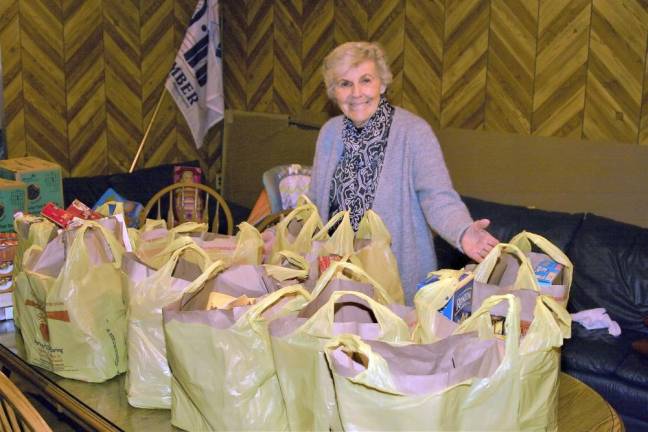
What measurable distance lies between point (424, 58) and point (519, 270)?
349 centimetres

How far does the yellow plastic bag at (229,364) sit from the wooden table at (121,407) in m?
0.15

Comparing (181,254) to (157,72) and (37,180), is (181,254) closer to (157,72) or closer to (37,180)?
(37,180)

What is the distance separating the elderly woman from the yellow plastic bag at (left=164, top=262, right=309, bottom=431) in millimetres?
1105

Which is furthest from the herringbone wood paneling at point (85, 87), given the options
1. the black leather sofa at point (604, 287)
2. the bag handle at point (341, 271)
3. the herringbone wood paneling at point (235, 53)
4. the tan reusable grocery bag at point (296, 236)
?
the bag handle at point (341, 271)

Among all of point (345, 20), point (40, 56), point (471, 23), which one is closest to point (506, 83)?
point (471, 23)

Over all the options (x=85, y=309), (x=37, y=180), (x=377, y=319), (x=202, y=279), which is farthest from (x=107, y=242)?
(x=37, y=180)

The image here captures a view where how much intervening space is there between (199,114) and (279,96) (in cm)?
60

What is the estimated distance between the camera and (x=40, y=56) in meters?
5.64

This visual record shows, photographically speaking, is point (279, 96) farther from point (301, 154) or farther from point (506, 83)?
point (506, 83)

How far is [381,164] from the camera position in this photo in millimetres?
2752

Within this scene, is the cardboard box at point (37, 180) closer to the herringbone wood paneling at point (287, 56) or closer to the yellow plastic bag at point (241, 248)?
the yellow plastic bag at point (241, 248)

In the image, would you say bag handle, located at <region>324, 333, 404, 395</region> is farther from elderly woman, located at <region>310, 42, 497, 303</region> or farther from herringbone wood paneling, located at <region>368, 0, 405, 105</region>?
herringbone wood paneling, located at <region>368, 0, 405, 105</region>

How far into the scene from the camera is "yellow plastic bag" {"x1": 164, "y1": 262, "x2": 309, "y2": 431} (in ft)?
5.02

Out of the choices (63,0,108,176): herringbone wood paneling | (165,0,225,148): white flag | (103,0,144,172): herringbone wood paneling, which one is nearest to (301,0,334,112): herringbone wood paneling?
(165,0,225,148): white flag
